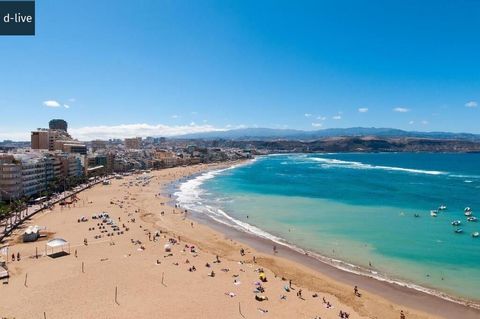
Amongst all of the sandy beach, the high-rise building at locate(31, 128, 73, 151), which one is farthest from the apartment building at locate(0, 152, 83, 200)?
the high-rise building at locate(31, 128, 73, 151)

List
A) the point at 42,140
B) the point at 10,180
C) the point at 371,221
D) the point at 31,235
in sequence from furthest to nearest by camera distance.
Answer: the point at 42,140
the point at 10,180
the point at 371,221
the point at 31,235

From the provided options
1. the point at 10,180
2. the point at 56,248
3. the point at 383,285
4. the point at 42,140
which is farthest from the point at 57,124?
the point at 383,285

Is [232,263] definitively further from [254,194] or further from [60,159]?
[60,159]

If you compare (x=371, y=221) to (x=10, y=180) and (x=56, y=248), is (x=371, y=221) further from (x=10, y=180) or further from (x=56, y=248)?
(x=10, y=180)

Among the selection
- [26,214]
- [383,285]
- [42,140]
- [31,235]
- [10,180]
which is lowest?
[383,285]

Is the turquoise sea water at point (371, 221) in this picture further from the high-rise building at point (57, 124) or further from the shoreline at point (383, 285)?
the high-rise building at point (57, 124)

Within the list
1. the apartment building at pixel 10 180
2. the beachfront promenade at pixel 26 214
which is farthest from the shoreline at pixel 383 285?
the apartment building at pixel 10 180

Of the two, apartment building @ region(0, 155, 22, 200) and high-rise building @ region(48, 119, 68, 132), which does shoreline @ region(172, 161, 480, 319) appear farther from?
high-rise building @ region(48, 119, 68, 132)
